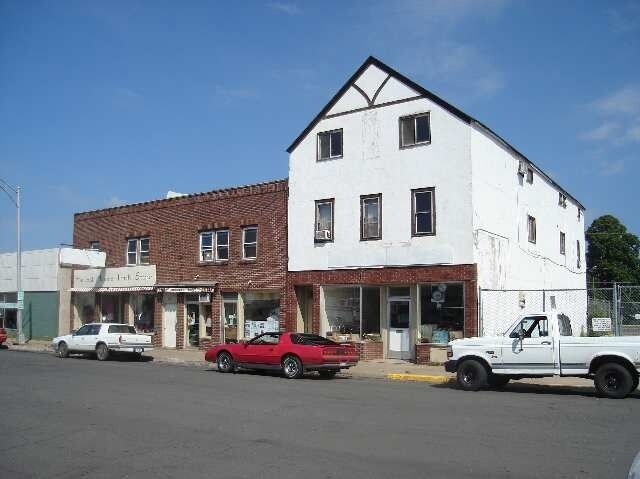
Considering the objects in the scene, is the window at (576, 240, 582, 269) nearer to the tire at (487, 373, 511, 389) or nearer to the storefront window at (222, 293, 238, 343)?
the storefront window at (222, 293, 238, 343)

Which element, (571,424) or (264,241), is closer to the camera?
(571,424)

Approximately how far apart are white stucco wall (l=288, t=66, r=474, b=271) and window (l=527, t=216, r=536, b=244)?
7133 millimetres

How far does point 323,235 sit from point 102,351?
9.51m

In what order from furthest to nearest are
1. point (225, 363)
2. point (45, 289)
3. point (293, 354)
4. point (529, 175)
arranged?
point (45, 289) → point (529, 175) → point (225, 363) → point (293, 354)

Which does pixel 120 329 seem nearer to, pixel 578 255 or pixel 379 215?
pixel 379 215

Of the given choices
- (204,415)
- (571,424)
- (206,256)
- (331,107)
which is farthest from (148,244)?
(571,424)

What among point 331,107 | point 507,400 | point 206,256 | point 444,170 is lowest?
point 507,400

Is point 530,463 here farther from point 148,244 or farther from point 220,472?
point 148,244

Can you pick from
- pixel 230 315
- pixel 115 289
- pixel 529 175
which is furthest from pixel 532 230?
pixel 115 289

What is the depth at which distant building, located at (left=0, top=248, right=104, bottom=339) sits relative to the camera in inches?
1341

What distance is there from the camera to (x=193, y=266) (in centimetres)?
2958

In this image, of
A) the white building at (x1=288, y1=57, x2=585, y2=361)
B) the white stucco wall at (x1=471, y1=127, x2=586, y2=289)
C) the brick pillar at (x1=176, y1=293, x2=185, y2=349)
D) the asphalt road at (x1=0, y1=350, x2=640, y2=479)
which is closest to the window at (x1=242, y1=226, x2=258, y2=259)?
the white building at (x1=288, y1=57, x2=585, y2=361)

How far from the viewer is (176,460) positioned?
8.21 m

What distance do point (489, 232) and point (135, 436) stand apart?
16077mm
